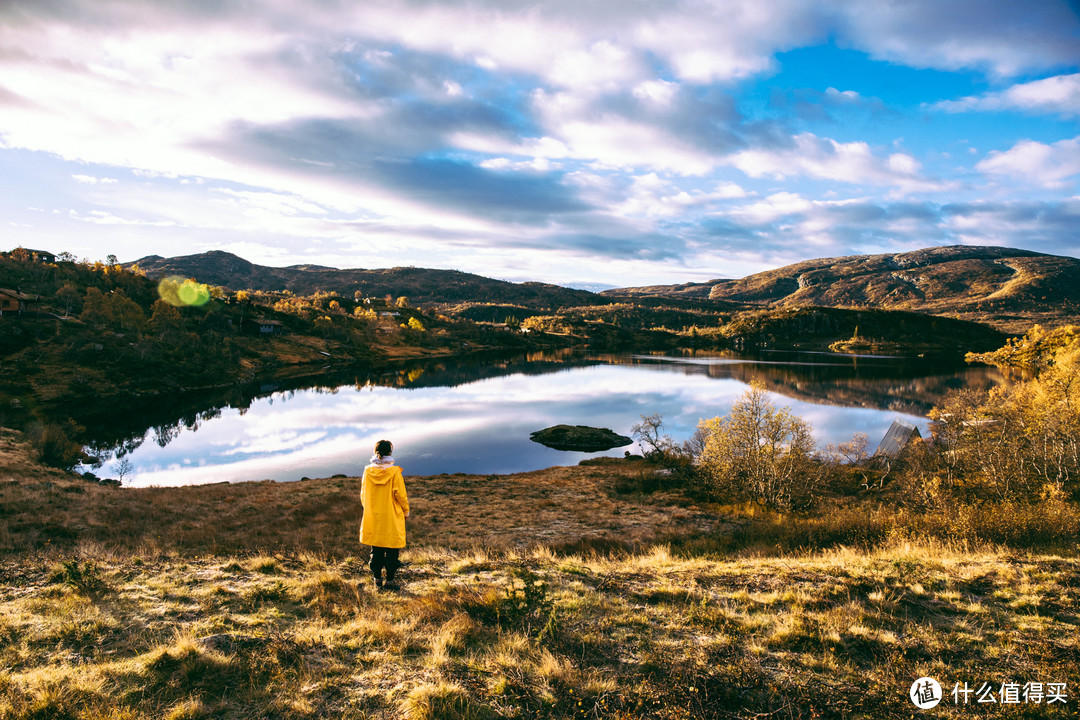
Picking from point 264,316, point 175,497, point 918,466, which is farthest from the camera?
point 264,316

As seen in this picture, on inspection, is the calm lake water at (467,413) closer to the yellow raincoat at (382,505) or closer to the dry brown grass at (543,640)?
the dry brown grass at (543,640)

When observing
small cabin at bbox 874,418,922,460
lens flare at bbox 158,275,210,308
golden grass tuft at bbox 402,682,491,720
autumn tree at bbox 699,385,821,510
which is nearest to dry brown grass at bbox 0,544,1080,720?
golden grass tuft at bbox 402,682,491,720

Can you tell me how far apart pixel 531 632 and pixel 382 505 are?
3620 mm

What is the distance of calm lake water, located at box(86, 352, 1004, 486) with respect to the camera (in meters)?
44.1

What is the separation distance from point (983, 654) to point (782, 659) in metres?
3.17

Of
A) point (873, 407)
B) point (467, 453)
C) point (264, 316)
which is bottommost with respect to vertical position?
point (467, 453)

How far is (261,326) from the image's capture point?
13275cm

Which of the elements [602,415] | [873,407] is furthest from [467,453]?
[873,407]

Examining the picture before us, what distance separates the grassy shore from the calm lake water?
31673 millimetres

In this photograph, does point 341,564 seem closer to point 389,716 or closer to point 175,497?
point 389,716

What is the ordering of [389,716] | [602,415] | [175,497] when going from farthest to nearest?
[602,415], [175,497], [389,716]

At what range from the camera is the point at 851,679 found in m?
6.15

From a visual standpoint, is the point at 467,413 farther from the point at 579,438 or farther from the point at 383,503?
the point at 383,503

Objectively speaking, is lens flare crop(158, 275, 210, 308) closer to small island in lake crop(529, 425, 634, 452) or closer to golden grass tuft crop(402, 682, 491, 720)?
small island in lake crop(529, 425, 634, 452)
